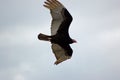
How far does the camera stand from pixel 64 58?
36.0 metres

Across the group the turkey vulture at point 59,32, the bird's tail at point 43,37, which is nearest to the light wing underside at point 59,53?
the turkey vulture at point 59,32

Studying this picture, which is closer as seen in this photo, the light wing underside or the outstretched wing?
the outstretched wing

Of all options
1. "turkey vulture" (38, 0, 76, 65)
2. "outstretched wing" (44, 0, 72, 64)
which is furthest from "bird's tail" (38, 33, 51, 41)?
"outstretched wing" (44, 0, 72, 64)

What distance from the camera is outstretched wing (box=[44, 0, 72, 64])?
35.1m

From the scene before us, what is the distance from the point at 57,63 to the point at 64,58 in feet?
3.57

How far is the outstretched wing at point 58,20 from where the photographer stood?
1382 inches

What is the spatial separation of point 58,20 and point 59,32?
0.95 m

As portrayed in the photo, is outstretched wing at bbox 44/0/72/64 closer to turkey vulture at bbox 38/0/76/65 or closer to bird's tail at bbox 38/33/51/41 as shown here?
turkey vulture at bbox 38/0/76/65

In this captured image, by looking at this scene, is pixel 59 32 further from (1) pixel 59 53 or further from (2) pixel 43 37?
(2) pixel 43 37

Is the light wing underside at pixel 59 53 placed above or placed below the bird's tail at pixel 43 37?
below

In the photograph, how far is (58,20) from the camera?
35.8 m

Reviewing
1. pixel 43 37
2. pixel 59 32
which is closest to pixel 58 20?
pixel 59 32

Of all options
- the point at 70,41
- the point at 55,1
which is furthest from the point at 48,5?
the point at 70,41

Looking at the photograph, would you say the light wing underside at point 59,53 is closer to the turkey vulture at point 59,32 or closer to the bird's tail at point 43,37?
the turkey vulture at point 59,32
